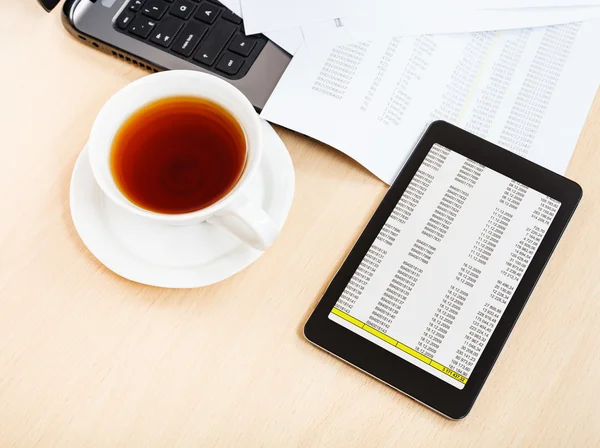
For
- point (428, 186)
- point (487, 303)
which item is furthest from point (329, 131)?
point (487, 303)

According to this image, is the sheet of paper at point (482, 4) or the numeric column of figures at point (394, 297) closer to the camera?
the numeric column of figures at point (394, 297)

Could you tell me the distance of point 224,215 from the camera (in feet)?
1.52

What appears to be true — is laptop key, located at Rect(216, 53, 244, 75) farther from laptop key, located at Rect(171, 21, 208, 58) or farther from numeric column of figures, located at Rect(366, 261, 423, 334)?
numeric column of figures, located at Rect(366, 261, 423, 334)

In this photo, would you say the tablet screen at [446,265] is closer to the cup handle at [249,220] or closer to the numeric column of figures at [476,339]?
the numeric column of figures at [476,339]

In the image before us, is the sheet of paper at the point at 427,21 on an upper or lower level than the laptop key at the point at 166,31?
upper

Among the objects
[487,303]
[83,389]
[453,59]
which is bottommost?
[83,389]

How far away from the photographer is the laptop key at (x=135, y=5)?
61cm

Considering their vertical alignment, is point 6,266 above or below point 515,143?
below

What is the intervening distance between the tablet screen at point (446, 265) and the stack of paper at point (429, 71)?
5 centimetres

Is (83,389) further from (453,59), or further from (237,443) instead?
(453,59)

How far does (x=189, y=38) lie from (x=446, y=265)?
1.08 ft

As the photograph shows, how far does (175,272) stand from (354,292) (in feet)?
0.51

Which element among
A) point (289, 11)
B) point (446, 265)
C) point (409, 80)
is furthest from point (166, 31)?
point (446, 265)

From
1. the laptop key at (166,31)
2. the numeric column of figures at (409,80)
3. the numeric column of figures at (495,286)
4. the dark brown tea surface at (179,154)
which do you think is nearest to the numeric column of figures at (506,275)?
the numeric column of figures at (495,286)
